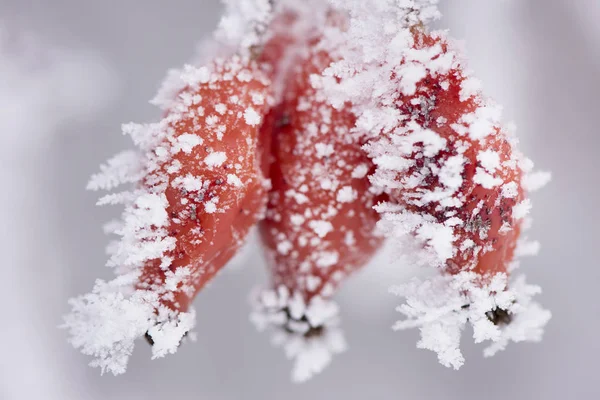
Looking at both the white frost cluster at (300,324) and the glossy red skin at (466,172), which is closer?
the glossy red skin at (466,172)

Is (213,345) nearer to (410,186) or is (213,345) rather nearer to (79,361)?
(79,361)

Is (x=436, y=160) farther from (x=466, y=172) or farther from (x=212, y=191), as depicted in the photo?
(x=212, y=191)

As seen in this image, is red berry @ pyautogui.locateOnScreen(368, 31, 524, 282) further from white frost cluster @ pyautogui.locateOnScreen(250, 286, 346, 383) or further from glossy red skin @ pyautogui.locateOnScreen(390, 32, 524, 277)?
white frost cluster @ pyautogui.locateOnScreen(250, 286, 346, 383)

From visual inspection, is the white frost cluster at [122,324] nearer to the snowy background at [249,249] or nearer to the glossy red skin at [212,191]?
the glossy red skin at [212,191]

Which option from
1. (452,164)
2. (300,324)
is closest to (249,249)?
(300,324)

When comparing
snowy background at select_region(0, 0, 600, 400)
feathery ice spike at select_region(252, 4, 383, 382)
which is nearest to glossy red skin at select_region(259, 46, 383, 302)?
feathery ice spike at select_region(252, 4, 383, 382)

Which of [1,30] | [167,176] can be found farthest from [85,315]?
[1,30]

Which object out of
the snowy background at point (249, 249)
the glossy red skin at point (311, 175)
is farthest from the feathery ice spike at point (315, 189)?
the snowy background at point (249, 249)
